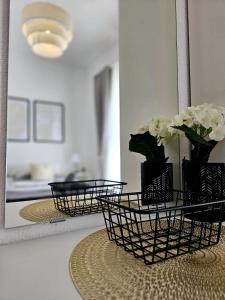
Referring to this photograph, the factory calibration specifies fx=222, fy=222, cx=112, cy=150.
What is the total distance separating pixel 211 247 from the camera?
584mm

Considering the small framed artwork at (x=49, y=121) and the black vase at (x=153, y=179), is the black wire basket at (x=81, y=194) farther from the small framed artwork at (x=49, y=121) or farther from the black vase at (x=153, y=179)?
the small framed artwork at (x=49, y=121)

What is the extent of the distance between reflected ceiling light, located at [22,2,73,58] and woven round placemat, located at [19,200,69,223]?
2.24ft

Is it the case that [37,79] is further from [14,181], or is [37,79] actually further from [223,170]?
[223,170]

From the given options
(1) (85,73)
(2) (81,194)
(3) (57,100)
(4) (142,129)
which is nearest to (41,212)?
(2) (81,194)

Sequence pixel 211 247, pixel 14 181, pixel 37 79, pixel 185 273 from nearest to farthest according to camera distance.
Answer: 1. pixel 185 273
2. pixel 211 247
3. pixel 14 181
4. pixel 37 79

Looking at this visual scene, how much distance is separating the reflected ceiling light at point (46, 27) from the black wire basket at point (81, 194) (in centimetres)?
65

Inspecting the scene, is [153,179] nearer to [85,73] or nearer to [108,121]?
[108,121]

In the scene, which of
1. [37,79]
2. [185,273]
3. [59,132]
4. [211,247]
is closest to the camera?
[185,273]

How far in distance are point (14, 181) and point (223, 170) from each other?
778mm

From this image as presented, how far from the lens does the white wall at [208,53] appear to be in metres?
0.92

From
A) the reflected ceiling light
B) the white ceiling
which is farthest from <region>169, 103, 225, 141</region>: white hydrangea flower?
the reflected ceiling light

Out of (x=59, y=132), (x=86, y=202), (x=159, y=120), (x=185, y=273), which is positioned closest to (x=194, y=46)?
(x=159, y=120)

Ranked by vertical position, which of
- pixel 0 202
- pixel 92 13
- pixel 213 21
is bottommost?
pixel 0 202

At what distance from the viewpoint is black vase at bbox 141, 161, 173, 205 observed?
899 millimetres
